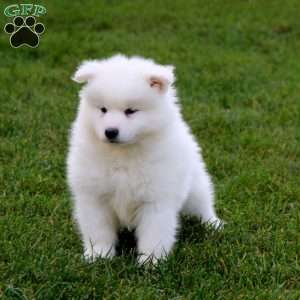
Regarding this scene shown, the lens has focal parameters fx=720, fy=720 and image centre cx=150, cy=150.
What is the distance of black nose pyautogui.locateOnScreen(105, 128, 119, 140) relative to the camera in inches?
149

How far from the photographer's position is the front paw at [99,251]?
408 centimetres

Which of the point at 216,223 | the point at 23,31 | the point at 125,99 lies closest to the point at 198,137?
the point at 216,223

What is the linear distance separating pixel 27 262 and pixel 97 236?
0.49 metres

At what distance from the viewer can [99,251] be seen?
4164mm

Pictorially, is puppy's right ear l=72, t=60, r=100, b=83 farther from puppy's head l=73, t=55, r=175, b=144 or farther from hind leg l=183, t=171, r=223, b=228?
hind leg l=183, t=171, r=223, b=228

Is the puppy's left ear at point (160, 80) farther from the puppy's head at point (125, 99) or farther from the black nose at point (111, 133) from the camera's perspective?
the black nose at point (111, 133)

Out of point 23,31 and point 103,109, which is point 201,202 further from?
point 23,31

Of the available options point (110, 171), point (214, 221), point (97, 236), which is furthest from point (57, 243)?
point (214, 221)

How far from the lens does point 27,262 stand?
3863mm

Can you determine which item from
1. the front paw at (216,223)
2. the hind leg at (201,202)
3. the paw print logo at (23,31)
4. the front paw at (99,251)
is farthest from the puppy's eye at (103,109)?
the front paw at (216,223)

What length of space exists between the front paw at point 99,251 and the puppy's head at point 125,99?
26.4 inches

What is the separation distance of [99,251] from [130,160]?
56 cm

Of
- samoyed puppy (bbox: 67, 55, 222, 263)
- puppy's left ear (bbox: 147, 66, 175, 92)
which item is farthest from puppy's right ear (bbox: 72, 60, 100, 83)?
puppy's left ear (bbox: 147, 66, 175, 92)

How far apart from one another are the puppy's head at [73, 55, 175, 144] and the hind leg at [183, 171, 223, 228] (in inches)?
29.6
